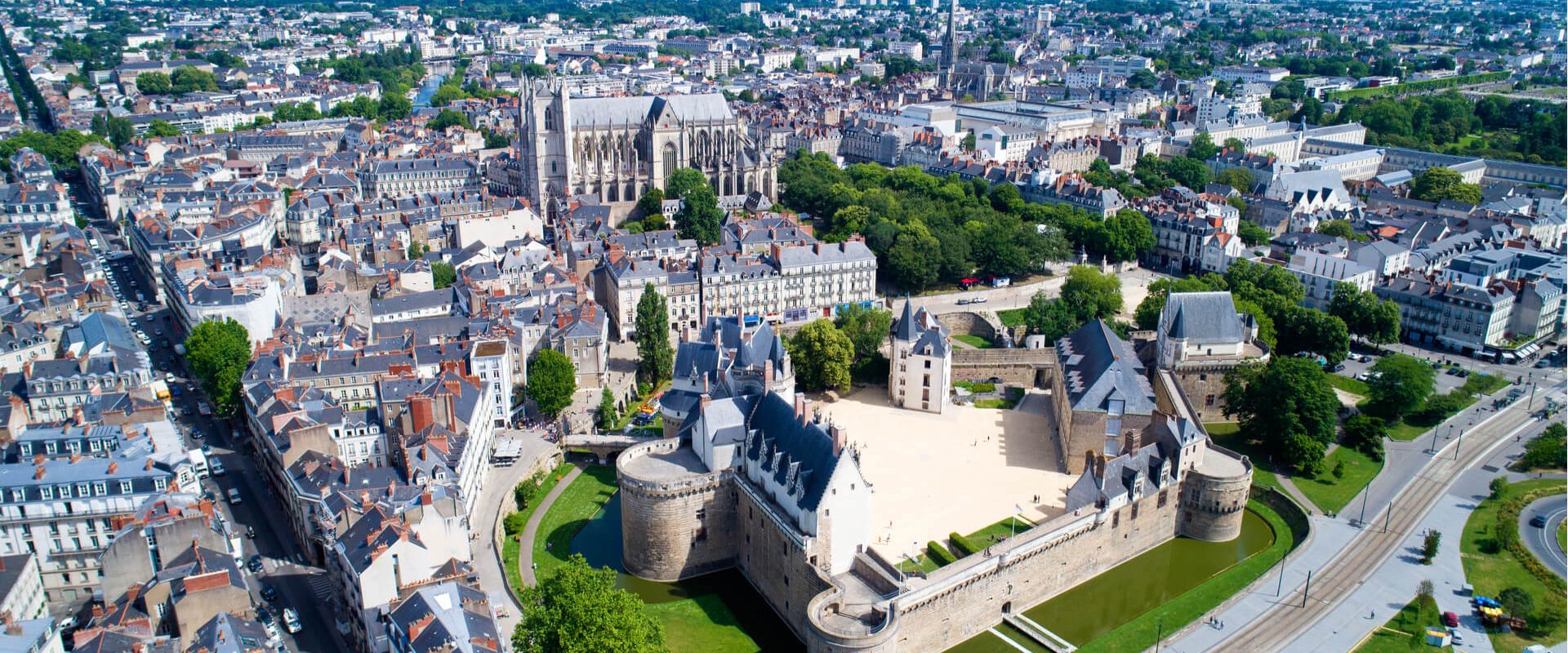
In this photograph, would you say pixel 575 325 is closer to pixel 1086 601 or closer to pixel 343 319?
pixel 343 319

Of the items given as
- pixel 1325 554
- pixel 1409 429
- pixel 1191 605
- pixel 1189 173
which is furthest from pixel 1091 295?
pixel 1189 173

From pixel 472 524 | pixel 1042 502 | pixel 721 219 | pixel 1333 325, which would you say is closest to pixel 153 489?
pixel 472 524

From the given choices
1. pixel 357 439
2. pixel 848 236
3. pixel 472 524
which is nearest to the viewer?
pixel 472 524

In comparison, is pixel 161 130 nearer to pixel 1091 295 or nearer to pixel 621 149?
pixel 621 149

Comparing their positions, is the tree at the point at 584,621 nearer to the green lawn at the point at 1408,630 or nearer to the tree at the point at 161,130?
the green lawn at the point at 1408,630

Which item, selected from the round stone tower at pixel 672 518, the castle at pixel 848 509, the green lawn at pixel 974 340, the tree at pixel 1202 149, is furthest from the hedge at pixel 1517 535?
the tree at pixel 1202 149

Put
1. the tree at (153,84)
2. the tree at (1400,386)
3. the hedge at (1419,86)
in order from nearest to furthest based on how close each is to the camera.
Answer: the tree at (1400,386) < the tree at (153,84) < the hedge at (1419,86)
